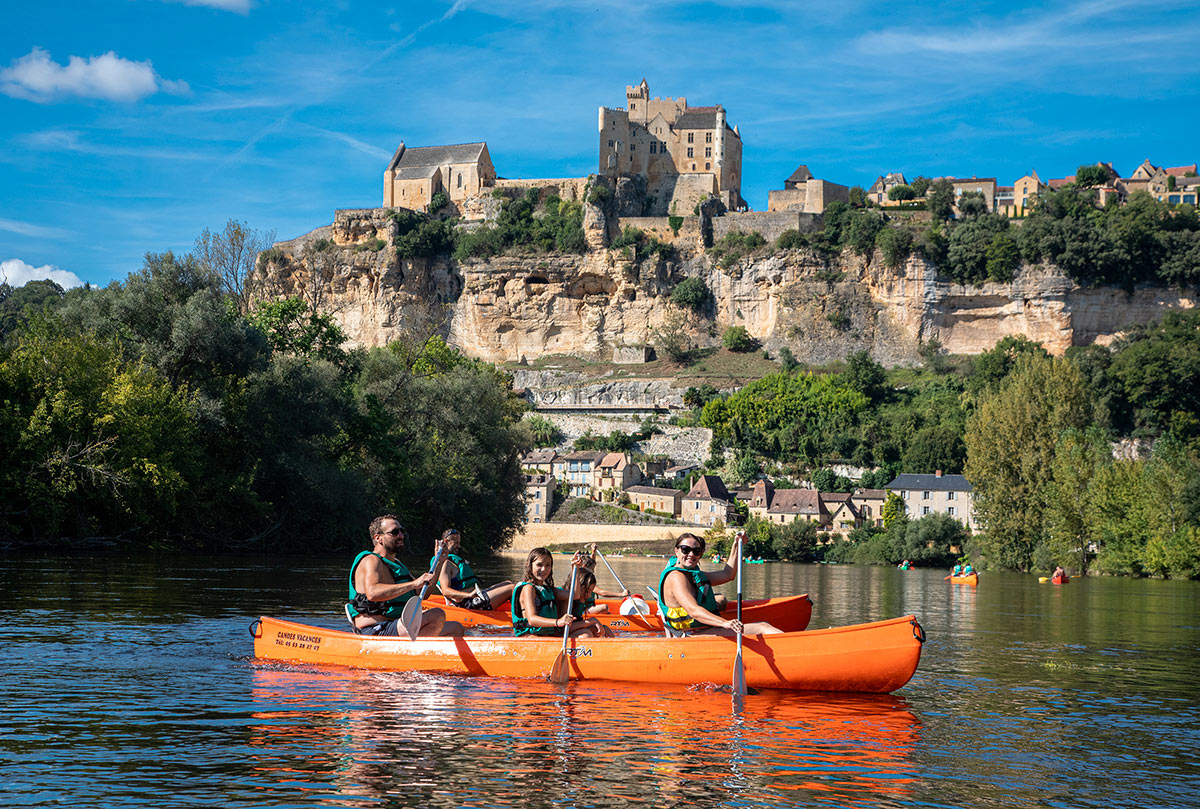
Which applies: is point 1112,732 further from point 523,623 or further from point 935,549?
point 935,549

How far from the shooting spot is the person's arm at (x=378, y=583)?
432 inches

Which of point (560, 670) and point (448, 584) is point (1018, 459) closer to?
point (448, 584)

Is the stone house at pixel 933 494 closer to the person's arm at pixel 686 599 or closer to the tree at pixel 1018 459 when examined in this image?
the tree at pixel 1018 459

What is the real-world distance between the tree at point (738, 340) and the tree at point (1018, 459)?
42.6 meters

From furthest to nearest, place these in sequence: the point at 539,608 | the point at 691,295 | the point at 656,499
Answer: the point at 691,295, the point at 656,499, the point at 539,608

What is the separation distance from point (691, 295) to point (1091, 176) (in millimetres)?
32062

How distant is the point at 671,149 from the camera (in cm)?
9444

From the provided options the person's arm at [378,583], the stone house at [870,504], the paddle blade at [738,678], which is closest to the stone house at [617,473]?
the stone house at [870,504]

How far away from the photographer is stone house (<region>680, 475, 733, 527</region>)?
2630 inches

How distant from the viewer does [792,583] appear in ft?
110

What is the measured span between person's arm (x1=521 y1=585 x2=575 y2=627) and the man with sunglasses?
1116 mm

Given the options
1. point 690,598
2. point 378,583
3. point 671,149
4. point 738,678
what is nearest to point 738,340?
point 671,149

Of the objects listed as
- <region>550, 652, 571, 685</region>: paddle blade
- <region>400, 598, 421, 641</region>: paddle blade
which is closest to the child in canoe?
<region>550, 652, 571, 685</region>: paddle blade

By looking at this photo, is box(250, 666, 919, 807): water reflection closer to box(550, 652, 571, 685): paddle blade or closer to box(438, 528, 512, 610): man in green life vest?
box(550, 652, 571, 685): paddle blade
